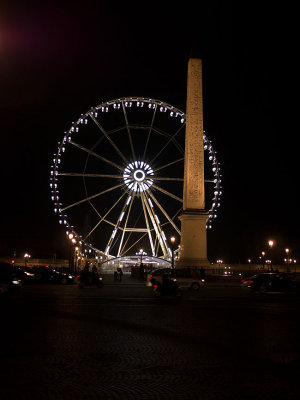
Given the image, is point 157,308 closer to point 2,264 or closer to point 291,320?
point 291,320

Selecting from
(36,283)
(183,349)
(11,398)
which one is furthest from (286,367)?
(36,283)

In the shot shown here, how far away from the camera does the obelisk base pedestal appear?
32844mm

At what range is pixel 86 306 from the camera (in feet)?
50.9

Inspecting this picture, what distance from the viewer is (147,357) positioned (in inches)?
293

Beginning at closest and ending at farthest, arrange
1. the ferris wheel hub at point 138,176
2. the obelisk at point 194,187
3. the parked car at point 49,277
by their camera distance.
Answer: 1. the parked car at point 49,277
2. the obelisk at point 194,187
3. the ferris wheel hub at point 138,176

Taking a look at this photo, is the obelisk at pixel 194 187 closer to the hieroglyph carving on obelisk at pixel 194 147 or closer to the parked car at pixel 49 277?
the hieroglyph carving on obelisk at pixel 194 147

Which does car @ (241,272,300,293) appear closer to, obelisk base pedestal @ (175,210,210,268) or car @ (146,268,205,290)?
car @ (146,268,205,290)

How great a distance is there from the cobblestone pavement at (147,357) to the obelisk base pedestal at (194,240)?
19956 mm

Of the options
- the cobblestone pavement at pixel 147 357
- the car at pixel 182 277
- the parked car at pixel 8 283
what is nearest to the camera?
the cobblestone pavement at pixel 147 357

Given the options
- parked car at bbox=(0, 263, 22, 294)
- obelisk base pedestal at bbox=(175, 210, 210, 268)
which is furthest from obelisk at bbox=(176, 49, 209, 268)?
parked car at bbox=(0, 263, 22, 294)

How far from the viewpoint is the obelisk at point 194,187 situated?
32812 millimetres

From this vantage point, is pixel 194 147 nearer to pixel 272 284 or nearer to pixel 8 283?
pixel 272 284

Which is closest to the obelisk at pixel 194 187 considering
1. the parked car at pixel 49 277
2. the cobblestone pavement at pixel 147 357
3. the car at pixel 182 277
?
the car at pixel 182 277

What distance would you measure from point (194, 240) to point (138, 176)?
11.1 metres
